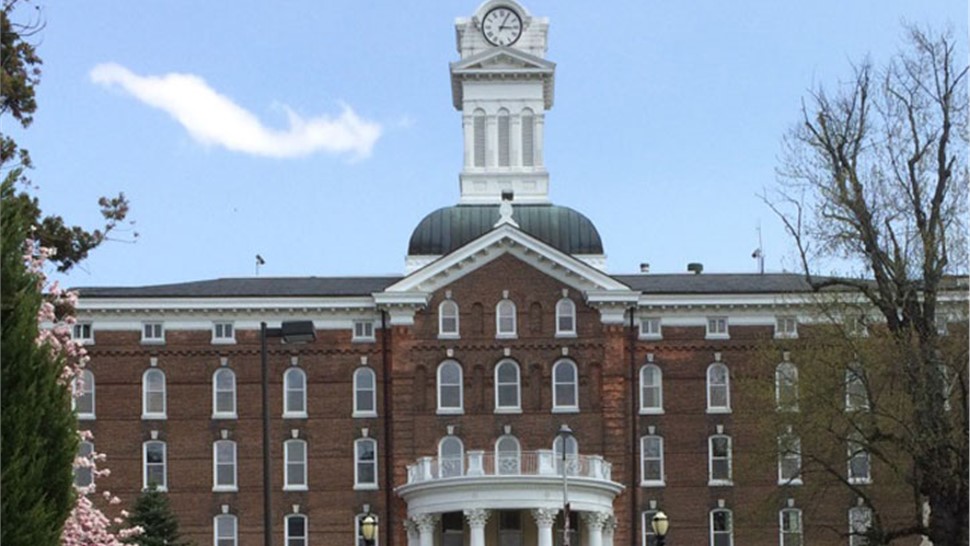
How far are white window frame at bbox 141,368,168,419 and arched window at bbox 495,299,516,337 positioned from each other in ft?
36.9

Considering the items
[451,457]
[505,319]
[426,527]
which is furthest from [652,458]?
[426,527]

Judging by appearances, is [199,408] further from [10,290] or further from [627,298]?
[10,290]

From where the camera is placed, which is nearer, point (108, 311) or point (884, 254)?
point (884, 254)

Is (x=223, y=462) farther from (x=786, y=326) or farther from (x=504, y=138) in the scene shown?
(x=786, y=326)

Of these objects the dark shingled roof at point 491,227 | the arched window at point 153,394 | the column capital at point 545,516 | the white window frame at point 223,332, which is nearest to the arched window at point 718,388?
the dark shingled roof at point 491,227

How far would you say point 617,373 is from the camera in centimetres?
7206

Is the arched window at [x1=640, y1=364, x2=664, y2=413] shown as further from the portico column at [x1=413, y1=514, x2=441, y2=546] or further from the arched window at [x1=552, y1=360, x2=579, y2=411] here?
the portico column at [x1=413, y1=514, x2=441, y2=546]

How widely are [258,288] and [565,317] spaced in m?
10.8

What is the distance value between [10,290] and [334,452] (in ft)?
154

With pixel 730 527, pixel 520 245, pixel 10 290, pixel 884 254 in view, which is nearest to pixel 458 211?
pixel 520 245

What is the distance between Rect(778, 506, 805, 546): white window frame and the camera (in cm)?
6912

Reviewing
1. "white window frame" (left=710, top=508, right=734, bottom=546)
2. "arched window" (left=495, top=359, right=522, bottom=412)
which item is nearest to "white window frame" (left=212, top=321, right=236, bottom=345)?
"arched window" (left=495, top=359, right=522, bottom=412)

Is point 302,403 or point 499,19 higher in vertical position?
point 499,19

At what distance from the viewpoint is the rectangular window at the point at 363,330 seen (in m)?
72.6
